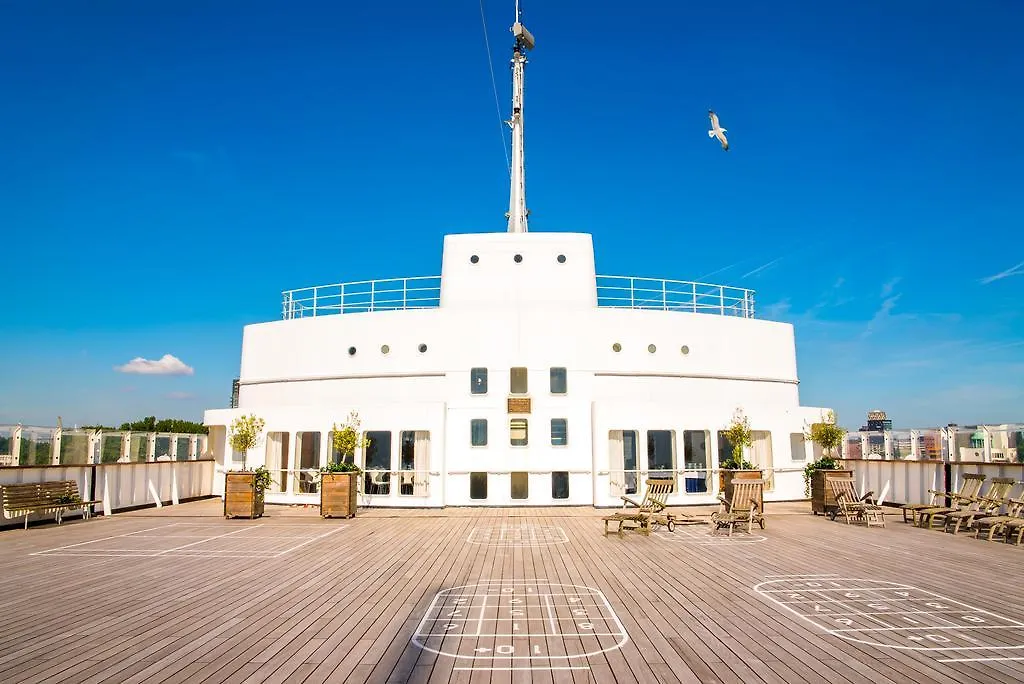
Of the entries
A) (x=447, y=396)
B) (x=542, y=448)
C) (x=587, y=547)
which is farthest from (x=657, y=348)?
(x=587, y=547)

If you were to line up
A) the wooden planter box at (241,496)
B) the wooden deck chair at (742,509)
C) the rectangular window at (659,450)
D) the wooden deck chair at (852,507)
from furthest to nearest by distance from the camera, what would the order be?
1. the rectangular window at (659,450)
2. the wooden planter box at (241,496)
3. the wooden deck chair at (852,507)
4. the wooden deck chair at (742,509)

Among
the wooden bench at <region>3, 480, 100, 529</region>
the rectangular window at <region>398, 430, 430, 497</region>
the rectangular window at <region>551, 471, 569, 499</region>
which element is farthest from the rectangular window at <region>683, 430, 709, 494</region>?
the wooden bench at <region>3, 480, 100, 529</region>

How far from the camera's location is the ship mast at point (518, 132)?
2159 centimetres

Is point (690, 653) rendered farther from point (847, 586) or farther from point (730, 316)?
point (730, 316)

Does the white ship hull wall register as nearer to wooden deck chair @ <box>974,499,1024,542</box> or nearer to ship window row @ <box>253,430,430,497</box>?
ship window row @ <box>253,430,430,497</box>

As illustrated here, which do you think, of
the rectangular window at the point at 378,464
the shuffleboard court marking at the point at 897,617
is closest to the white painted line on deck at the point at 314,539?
the rectangular window at the point at 378,464

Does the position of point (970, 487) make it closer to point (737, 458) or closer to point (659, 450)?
point (737, 458)

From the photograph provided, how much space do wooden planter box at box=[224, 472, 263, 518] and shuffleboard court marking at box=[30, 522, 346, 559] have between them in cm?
95

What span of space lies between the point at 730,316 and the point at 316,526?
12.8 metres

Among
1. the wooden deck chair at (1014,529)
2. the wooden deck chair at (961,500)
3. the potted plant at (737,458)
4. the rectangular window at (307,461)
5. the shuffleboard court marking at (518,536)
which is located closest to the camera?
the wooden deck chair at (1014,529)

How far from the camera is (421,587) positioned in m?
7.93

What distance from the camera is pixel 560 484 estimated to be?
1684cm

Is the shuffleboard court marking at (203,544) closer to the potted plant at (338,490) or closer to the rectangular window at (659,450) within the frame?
the potted plant at (338,490)

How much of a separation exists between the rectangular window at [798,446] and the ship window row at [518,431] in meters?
6.93
